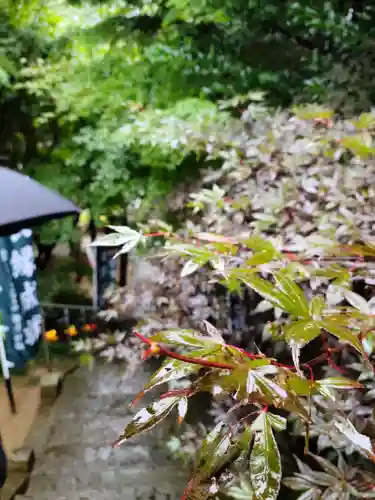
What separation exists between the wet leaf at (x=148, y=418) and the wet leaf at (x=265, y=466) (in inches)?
5.9

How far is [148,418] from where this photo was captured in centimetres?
68

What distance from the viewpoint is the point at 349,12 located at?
126 inches

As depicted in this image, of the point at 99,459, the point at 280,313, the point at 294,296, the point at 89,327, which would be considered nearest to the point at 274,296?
the point at 294,296

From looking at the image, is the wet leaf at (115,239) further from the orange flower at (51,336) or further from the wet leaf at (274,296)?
the orange flower at (51,336)

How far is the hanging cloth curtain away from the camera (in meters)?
4.70

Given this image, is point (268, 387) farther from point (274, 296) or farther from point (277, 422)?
point (274, 296)

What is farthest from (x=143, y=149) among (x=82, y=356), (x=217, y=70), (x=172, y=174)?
(x=82, y=356)

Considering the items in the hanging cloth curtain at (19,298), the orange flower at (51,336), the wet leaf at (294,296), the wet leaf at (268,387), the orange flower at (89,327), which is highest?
the wet leaf at (294,296)

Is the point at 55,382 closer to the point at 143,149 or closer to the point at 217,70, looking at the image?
the point at 143,149

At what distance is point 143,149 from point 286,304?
2.87m

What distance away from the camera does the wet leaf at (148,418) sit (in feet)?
2.16

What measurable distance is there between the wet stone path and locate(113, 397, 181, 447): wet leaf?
2289mm

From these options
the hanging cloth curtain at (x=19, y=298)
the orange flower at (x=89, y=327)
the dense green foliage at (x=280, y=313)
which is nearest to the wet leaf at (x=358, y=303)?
the dense green foliage at (x=280, y=313)

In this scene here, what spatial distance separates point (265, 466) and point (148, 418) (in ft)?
0.66
